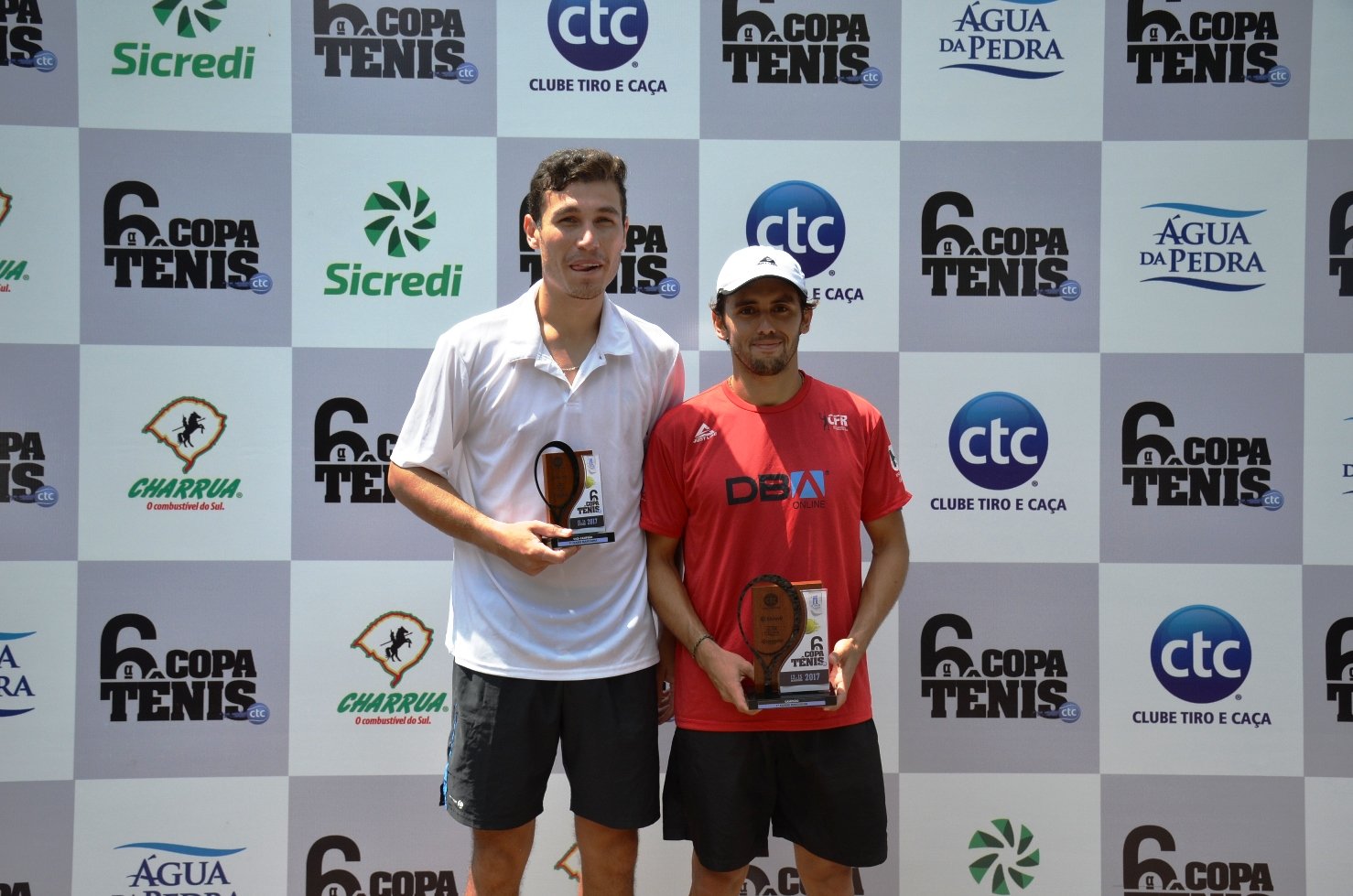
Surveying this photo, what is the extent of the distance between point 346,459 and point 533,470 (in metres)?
0.92

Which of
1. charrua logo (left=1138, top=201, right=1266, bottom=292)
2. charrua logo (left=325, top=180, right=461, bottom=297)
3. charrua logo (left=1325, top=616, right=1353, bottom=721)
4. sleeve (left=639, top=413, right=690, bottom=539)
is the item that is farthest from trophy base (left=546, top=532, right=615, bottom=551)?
charrua logo (left=1325, top=616, right=1353, bottom=721)

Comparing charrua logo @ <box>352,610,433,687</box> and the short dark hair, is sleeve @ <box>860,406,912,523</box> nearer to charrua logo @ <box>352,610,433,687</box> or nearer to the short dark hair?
the short dark hair

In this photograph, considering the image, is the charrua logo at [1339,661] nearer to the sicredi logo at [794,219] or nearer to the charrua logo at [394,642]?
the sicredi logo at [794,219]

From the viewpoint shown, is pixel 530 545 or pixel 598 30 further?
pixel 598 30

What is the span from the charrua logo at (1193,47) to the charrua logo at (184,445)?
2.82m

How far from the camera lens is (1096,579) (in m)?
2.82

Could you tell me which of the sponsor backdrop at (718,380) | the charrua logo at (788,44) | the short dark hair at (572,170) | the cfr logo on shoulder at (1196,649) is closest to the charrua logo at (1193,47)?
the sponsor backdrop at (718,380)

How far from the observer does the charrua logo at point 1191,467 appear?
9.25ft

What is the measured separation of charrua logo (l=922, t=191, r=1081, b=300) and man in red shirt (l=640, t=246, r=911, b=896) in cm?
82

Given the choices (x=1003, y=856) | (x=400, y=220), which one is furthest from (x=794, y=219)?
(x=1003, y=856)

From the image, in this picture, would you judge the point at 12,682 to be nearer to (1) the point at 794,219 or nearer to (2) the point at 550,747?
(2) the point at 550,747

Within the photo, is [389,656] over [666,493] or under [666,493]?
under

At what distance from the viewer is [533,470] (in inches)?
83.4

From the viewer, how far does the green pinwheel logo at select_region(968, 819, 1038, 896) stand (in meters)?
2.82
